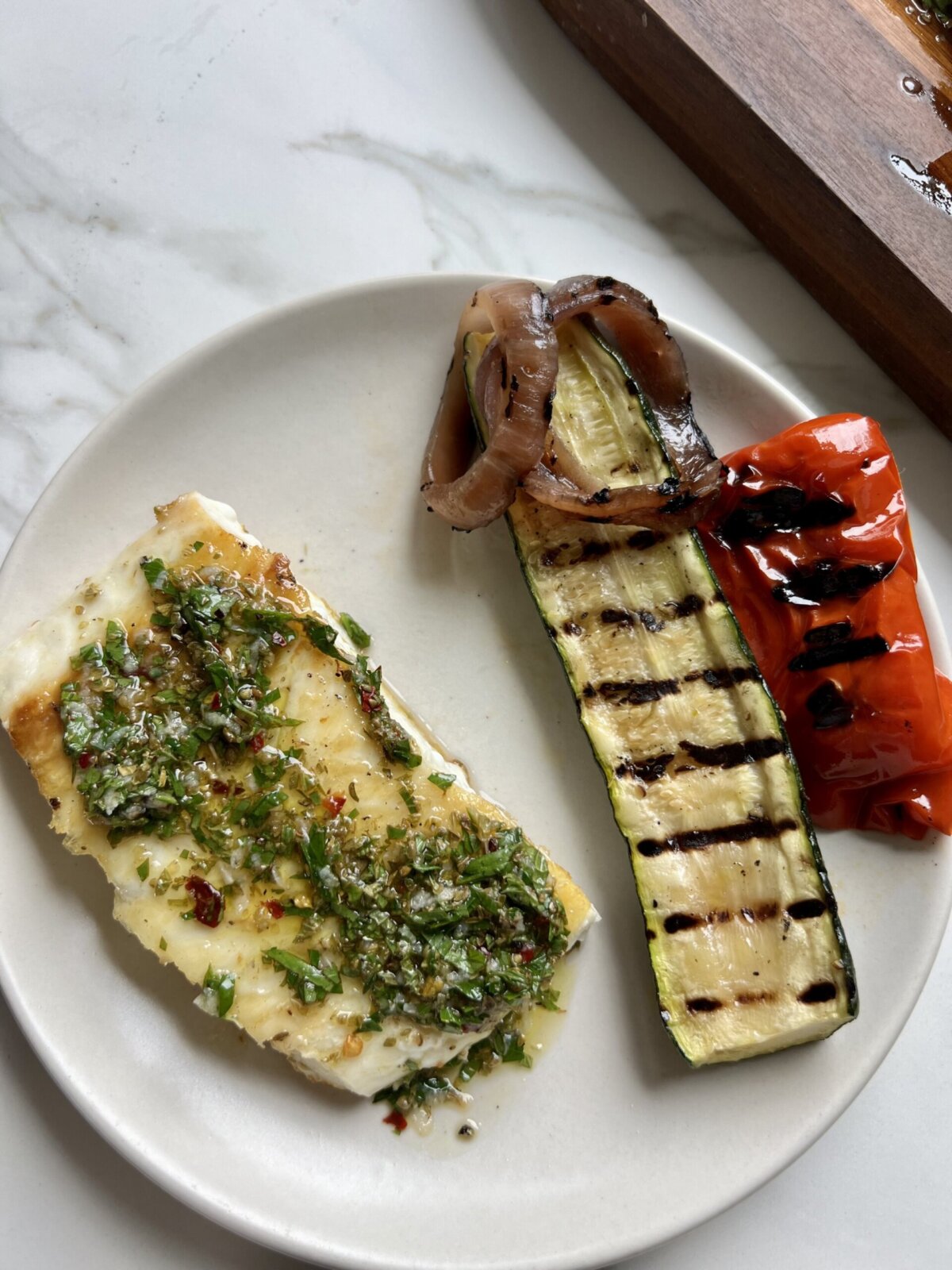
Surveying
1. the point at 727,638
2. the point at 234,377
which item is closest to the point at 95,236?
the point at 234,377

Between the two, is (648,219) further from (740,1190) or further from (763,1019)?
(740,1190)

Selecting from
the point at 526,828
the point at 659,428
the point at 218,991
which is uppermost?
the point at 659,428

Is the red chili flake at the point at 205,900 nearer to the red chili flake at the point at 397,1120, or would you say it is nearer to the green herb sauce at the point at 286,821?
the green herb sauce at the point at 286,821

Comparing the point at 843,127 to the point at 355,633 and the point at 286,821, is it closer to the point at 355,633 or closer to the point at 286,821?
the point at 355,633

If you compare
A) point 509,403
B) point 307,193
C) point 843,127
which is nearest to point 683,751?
point 509,403

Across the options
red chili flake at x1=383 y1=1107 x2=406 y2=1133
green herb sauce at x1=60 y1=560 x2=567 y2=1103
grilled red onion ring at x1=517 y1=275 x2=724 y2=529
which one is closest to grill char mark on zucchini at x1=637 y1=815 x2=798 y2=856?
green herb sauce at x1=60 y1=560 x2=567 y2=1103

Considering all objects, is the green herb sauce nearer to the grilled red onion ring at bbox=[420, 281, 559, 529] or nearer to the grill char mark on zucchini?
the grill char mark on zucchini

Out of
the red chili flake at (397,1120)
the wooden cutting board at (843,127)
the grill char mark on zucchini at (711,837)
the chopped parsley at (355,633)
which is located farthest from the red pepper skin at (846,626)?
the red chili flake at (397,1120)
